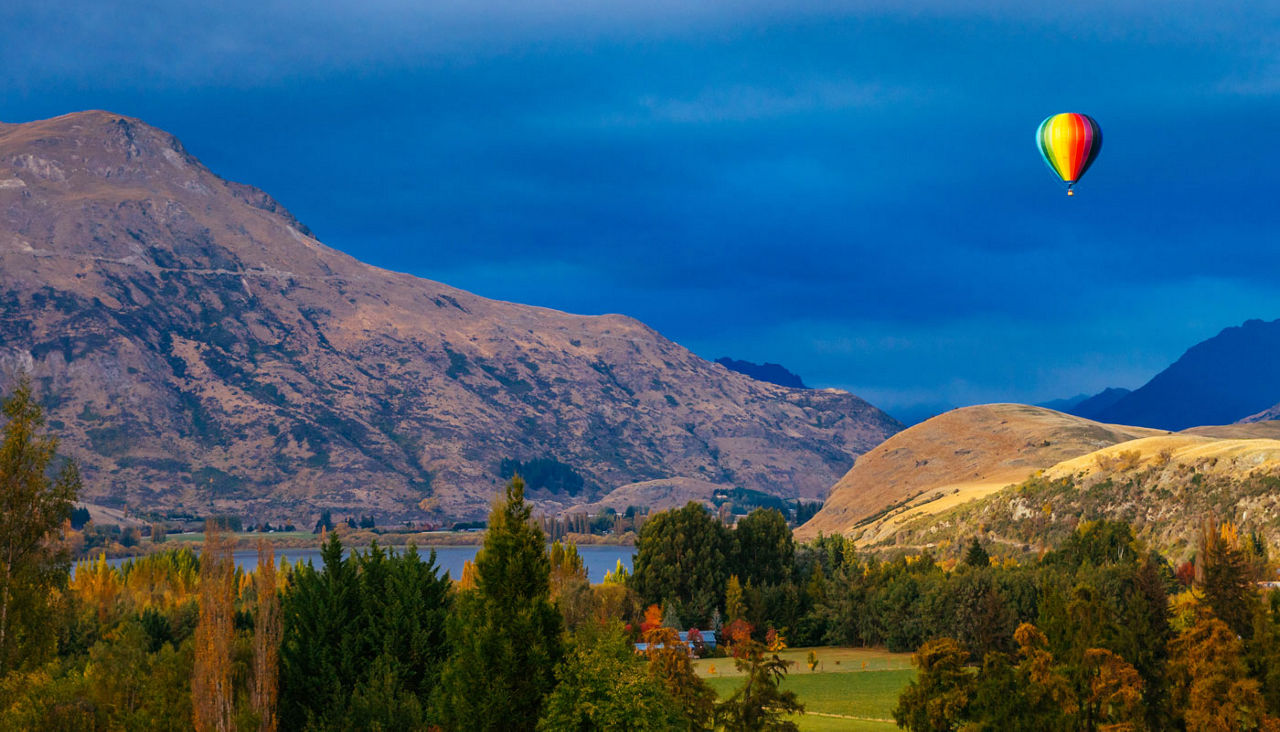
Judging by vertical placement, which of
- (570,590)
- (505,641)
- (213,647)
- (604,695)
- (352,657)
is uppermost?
(213,647)

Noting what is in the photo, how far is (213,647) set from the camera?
40.1 m

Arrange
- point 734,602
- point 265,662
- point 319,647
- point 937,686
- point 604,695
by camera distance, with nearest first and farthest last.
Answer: point 604,695, point 265,662, point 937,686, point 319,647, point 734,602

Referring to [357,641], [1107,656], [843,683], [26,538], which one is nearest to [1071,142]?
[843,683]

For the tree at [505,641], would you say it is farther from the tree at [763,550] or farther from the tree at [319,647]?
the tree at [763,550]

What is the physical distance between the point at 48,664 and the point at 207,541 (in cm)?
642

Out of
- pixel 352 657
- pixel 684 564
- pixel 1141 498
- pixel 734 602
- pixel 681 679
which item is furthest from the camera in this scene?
pixel 1141 498

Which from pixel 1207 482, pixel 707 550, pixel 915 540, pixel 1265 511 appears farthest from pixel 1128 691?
pixel 915 540

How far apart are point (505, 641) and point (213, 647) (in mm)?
10585

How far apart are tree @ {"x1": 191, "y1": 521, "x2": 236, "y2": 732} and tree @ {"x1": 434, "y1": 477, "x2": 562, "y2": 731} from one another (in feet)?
24.5

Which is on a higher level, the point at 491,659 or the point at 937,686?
the point at 491,659

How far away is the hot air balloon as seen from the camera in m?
85.6

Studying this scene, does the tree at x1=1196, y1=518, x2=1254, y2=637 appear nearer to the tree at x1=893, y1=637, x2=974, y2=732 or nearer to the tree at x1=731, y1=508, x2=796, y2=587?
the tree at x1=893, y1=637, x2=974, y2=732

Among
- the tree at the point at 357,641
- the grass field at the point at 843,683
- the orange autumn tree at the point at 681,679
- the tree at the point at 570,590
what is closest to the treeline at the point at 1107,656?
the grass field at the point at 843,683

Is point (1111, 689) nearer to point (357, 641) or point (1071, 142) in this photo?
point (357, 641)
